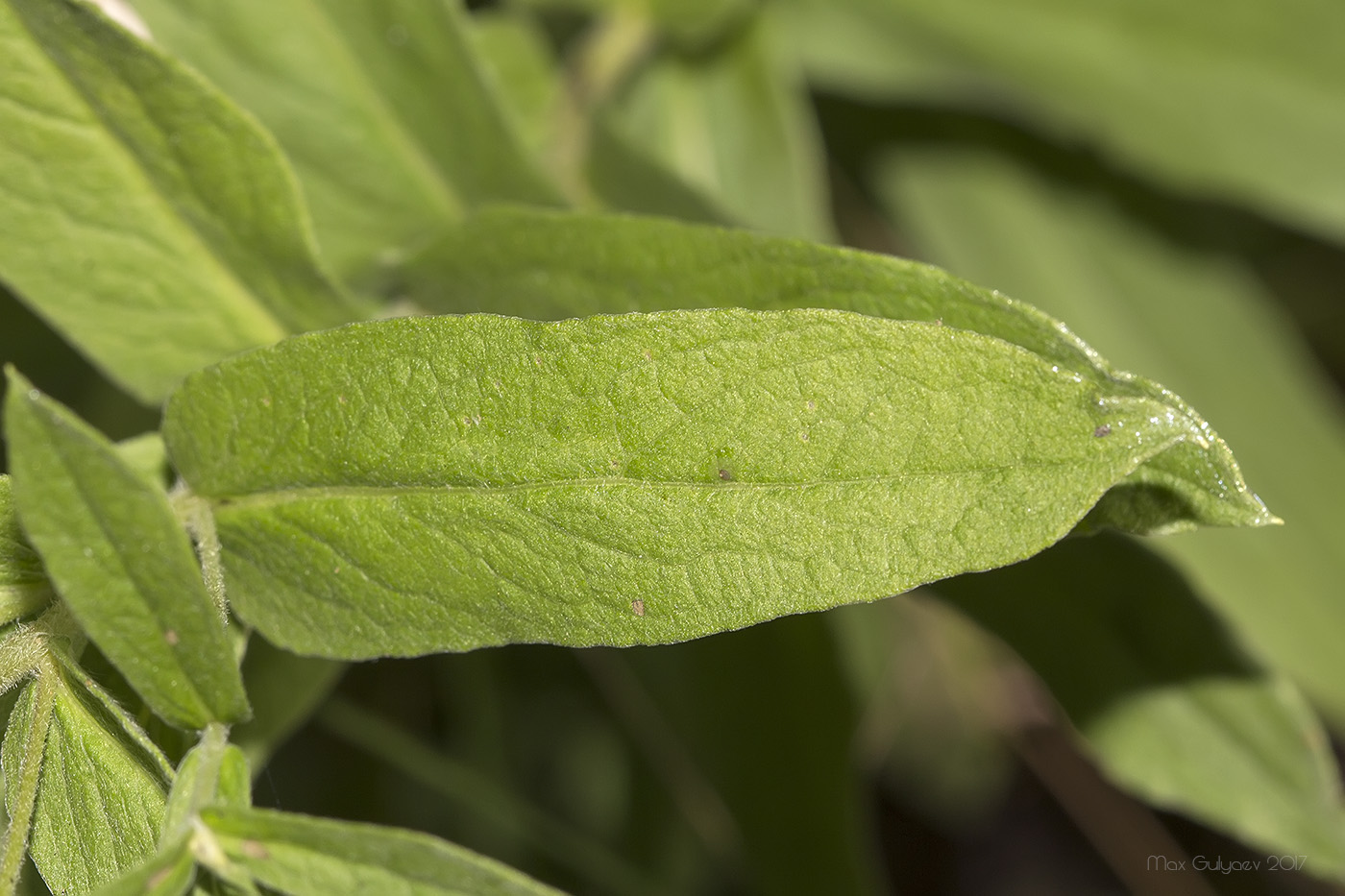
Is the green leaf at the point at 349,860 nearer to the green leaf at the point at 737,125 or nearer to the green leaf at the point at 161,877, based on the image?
the green leaf at the point at 161,877

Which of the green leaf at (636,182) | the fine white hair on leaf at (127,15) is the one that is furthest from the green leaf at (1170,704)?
the fine white hair on leaf at (127,15)

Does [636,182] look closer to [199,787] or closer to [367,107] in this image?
[367,107]

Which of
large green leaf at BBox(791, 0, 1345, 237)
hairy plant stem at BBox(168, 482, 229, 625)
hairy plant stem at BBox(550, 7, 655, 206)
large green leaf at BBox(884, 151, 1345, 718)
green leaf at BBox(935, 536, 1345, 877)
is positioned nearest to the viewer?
hairy plant stem at BBox(168, 482, 229, 625)

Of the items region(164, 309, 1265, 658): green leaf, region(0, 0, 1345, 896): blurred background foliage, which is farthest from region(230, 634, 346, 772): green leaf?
region(164, 309, 1265, 658): green leaf

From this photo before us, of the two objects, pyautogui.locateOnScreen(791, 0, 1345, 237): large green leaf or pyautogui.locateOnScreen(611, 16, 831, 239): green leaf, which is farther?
pyautogui.locateOnScreen(791, 0, 1345, 237): large green leaf

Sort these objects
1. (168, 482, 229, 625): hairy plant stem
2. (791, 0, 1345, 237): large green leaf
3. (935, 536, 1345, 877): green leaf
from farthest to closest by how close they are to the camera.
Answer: (791, 0, 1345, 237): large green leaf → (935, 536, 1345, 877): green leaf → (168, 482, 229, 625): hairy plant stem

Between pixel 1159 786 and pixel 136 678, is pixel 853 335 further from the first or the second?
pixel 1159 786

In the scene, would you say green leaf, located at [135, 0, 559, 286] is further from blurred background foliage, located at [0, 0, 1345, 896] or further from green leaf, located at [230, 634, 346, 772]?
green leaf, located at [230, 634, 346, 772]
